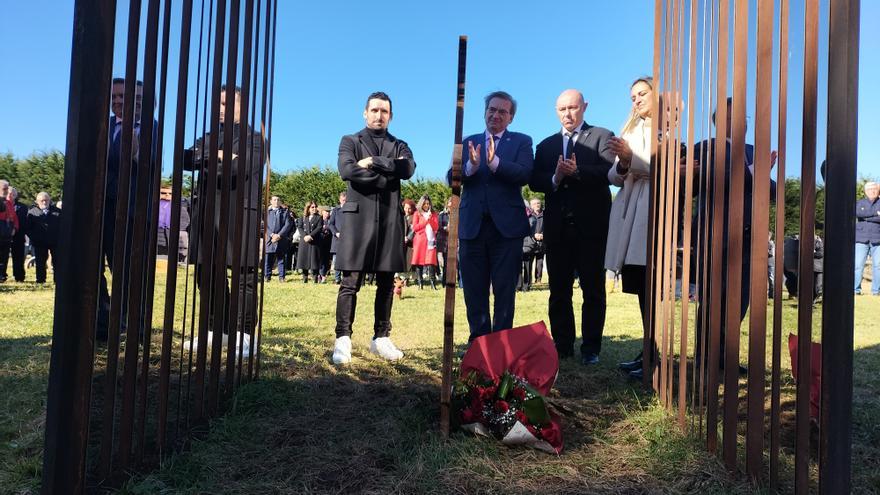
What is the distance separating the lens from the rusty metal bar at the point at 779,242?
2061 mm

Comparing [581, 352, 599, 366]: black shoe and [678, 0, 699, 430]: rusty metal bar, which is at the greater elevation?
[678, 0, 699, 430]: rusty metal bar

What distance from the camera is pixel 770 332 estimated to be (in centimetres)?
229

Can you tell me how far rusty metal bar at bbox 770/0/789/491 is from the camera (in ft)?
6.76

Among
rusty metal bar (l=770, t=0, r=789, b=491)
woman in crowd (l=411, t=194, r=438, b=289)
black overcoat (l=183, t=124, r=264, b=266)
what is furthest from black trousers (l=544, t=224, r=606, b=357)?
woman in crowd (l=411, t=194, r=438, b=289)

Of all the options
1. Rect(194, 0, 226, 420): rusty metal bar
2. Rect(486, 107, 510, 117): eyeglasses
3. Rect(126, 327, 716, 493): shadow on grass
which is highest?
Rect(486, 107, 510, 117): eyeglasses

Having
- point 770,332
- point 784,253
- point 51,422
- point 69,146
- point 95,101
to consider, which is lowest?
point 51,422

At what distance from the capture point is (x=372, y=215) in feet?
14.1

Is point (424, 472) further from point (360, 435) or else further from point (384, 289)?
point (384, 289)

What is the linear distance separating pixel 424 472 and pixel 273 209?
1357 centimetres

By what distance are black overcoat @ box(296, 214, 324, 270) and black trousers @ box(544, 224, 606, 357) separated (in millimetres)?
10183

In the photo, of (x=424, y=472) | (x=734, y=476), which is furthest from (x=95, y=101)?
(x=734, y=476)

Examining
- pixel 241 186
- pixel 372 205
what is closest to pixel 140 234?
pixel 241 186

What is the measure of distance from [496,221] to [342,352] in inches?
55.1

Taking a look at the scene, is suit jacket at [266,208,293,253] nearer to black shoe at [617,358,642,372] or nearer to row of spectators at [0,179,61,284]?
Result: row of spectators at [0,179,61,284]
